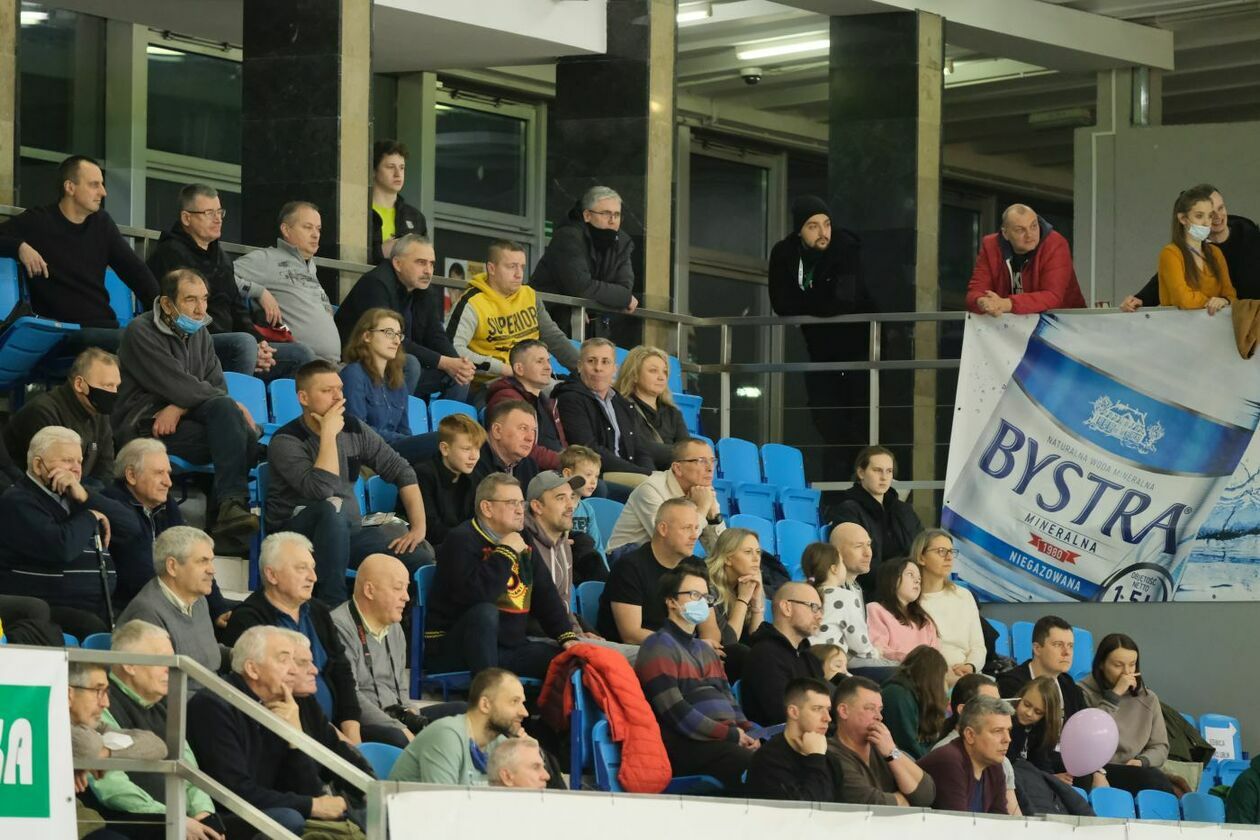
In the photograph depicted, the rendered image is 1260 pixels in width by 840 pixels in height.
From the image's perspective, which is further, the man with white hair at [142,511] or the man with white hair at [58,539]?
the man with white hair at [142,511]

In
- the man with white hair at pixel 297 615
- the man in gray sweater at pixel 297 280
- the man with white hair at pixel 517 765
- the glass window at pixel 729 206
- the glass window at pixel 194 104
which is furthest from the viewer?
the glass window at pixel 729 206

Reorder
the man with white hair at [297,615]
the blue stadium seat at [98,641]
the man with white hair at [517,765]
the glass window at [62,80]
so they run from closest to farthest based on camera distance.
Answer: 1. the man with white hair at [517,765]
2. the blue stadium seat at [98,641]
3. the man with white hair at [297,615]
4. the glass window at [62,80]

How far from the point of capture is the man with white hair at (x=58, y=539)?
21.6 ft

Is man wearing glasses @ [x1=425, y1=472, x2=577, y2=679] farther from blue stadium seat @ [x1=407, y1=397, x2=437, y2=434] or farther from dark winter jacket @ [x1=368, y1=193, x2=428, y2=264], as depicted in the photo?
dark winter jacket @ [x1=368, y1=193, x2=428, y2=264]

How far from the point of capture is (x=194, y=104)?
14.6 metres

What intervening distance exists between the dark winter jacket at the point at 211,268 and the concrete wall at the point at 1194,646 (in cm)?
409

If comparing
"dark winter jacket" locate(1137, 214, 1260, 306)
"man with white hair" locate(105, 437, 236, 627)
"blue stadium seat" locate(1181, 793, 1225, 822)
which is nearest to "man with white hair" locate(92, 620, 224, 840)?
"man with white hair" locate(105, 437, 236, 627)

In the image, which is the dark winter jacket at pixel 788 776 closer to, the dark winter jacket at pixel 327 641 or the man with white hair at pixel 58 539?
the dark winter jacket at pixel 327 641

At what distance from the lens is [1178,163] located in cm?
1494

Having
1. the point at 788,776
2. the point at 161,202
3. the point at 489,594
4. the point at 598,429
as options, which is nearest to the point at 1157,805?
the point at 788,776

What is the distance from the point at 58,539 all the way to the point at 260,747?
1.17 m

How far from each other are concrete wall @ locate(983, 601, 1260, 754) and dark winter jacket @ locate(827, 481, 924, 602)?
1.05m

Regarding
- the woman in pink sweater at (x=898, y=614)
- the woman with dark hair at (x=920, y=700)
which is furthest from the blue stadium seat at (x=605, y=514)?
the woman with dark hair at (x=920, y=700)

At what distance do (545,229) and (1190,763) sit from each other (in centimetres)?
821
